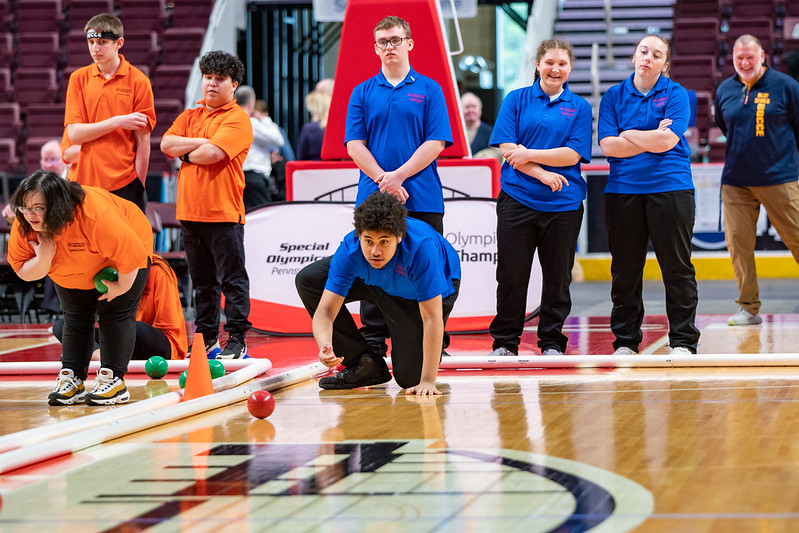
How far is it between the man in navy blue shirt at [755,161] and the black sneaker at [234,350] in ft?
11.2

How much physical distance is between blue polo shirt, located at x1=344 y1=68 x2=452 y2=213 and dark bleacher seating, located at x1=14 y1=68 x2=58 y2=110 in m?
11.5

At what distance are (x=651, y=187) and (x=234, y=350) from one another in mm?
2436

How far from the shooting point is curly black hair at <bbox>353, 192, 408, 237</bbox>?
4.41 m

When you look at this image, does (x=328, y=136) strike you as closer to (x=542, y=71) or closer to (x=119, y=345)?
(x=542, y=71)

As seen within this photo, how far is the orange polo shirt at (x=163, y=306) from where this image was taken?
6.09 meters

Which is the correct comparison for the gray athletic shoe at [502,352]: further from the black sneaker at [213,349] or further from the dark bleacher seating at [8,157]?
the dark bleacher seating at [8,157]

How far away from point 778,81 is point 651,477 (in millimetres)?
5123

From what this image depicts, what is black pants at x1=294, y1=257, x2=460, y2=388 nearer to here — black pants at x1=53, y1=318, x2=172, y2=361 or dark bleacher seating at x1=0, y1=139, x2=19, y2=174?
black pants at x1=53, y1=318, x2=172, y2=361

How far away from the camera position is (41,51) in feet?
54.9

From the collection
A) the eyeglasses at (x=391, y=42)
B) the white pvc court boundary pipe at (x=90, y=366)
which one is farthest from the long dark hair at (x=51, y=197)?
the eyeglasses at (x=391, y=42)

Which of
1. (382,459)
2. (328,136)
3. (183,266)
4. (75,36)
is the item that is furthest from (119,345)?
(75,36)

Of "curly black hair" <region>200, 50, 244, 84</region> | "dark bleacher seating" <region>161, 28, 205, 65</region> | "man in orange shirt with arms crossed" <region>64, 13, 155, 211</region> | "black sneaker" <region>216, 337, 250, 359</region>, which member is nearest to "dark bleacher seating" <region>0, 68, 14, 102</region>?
"dark bleacher seating" <region>161, 28, 205, 65</region>

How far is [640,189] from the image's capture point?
227 inches

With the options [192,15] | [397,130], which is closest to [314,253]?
[397,130]
